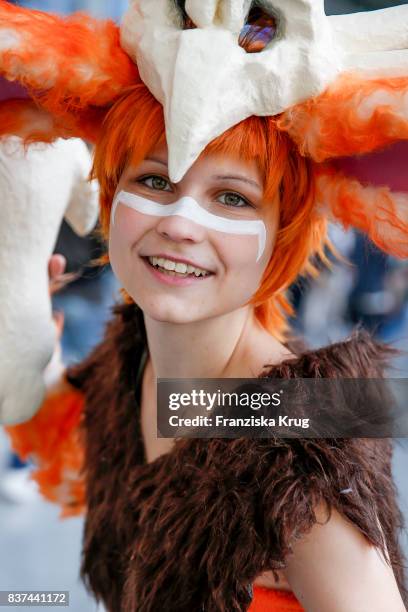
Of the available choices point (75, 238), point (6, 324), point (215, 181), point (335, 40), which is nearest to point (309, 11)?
point (335, 40)

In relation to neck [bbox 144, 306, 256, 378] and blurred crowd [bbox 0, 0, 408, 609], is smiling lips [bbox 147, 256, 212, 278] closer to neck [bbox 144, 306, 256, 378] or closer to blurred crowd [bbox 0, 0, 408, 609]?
neck [bbox 144, 306, 256, 378]

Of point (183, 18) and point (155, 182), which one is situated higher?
point (183, 18)

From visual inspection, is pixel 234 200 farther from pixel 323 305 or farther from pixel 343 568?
pixel 323 305

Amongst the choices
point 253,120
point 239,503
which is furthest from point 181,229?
point 239,503

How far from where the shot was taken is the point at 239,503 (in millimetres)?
737

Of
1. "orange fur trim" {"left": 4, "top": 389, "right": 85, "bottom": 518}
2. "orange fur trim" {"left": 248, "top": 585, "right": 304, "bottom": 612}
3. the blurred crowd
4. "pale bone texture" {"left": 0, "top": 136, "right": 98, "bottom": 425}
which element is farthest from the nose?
the blurred crowd

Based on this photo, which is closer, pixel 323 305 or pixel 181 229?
pixel 181 229

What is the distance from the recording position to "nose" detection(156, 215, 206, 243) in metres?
0.73

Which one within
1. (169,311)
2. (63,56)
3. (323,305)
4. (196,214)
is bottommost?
(323,305)

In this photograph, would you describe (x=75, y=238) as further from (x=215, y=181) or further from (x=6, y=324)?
(x=215, y=181)

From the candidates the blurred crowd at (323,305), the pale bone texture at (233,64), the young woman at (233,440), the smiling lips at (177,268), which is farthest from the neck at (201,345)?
the blurred crowd at (323,305)

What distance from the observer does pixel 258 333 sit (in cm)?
93

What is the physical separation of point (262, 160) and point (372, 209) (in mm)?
117

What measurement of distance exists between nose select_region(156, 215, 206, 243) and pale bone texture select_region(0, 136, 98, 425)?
0.23 m
